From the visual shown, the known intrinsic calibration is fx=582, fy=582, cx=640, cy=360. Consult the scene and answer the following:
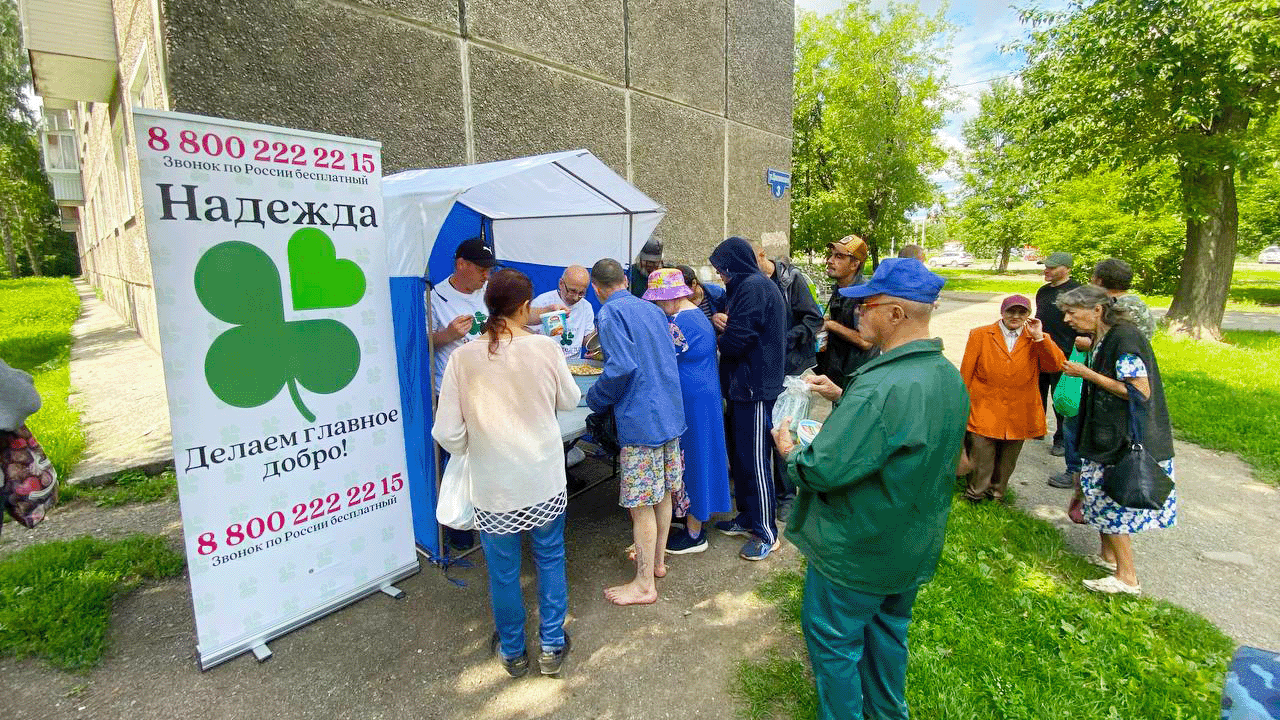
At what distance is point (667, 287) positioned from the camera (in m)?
3.23

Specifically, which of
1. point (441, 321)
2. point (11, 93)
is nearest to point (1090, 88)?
point (441, 321)

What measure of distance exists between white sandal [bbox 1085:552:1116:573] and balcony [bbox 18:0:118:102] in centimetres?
792

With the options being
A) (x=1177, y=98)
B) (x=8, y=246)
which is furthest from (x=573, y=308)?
(x=8, y=246)

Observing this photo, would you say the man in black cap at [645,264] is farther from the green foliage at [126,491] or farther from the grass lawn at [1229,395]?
the grass lawn at [1229,395]

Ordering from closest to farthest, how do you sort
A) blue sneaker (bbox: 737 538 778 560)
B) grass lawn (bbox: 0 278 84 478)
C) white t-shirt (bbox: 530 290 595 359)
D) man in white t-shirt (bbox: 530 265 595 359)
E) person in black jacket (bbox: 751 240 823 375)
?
blue sneaker (bbox: 737 538 778 560) < person in black jacket (bbox: 751 240 823 375) < man in white t-shirt (bbox: 530 265 595 359) < white t-shirt (bbox: 530 290 595 359) < grass lawn (bbox: 0 278 84 478)

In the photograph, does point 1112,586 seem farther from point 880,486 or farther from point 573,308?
point 573,308

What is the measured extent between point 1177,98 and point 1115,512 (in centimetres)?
929

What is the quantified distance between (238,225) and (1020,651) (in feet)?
13.1

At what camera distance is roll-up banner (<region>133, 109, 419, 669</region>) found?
2393 millimetres

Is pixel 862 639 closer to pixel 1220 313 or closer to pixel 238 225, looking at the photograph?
pixel 238 225

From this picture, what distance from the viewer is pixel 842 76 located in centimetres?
2075

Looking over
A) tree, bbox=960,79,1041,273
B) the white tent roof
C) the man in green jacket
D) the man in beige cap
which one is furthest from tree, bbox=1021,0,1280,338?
tree, bbox=960,79,1041,273

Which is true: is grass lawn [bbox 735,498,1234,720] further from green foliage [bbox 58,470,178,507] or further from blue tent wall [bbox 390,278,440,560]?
green foliage [bbox 58,470,178,507]

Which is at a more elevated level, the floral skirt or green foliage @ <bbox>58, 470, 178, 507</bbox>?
the floral skirt
